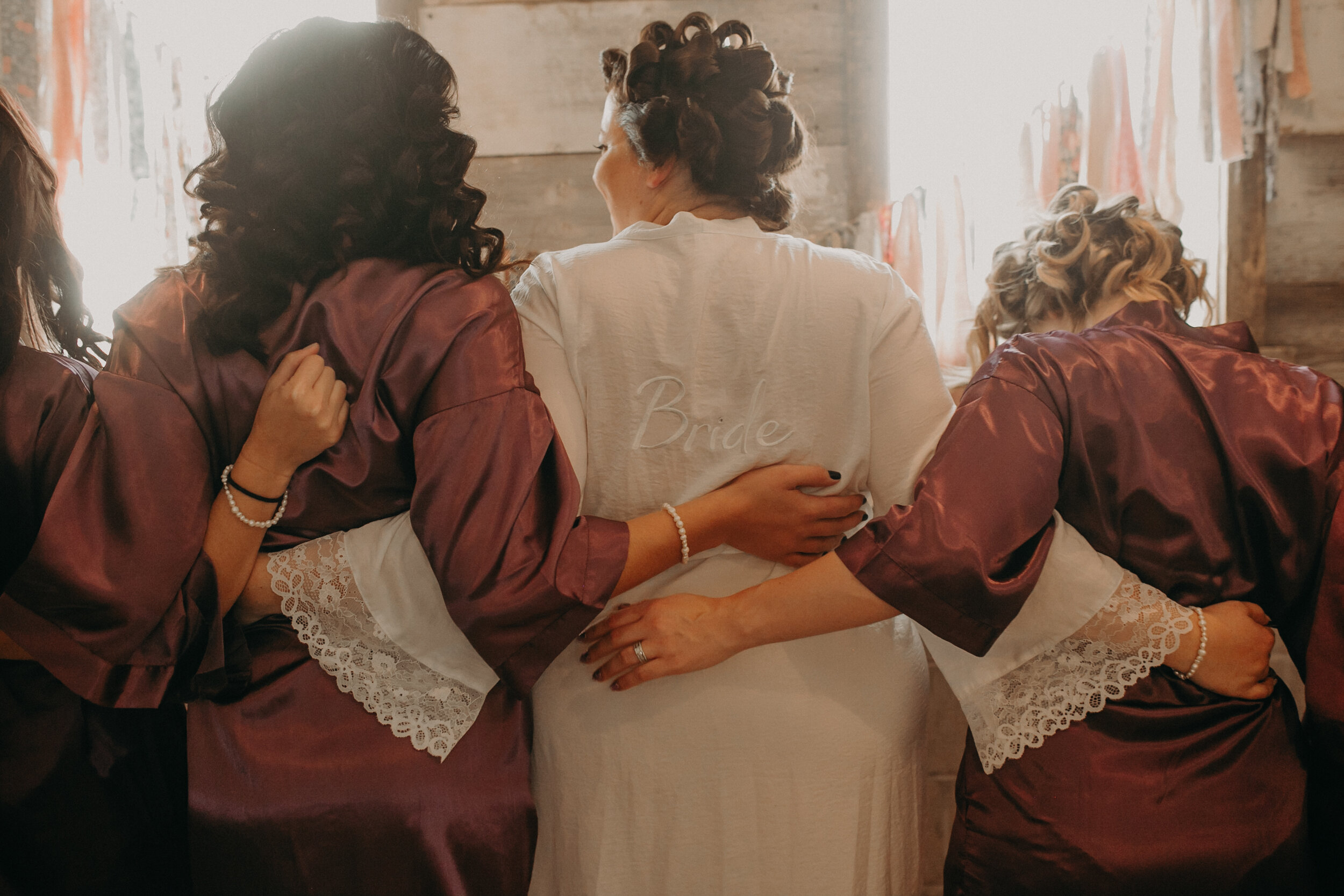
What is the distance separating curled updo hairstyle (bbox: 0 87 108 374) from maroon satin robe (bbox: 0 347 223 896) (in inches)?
3.3

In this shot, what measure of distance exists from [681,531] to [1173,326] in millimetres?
720

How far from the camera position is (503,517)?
3.31 ft

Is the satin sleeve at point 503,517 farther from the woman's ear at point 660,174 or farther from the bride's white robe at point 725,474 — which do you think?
the woman's ear at point 660,174

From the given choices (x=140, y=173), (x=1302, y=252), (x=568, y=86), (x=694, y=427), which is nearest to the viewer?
(x=694, y=427)

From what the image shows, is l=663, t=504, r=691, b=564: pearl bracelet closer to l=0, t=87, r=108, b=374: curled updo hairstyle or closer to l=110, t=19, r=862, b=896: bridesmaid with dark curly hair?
l=110, t=19, r=862, b=896: bridesmaid with dark curly hair

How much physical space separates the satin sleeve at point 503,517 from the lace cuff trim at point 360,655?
95 millimetres

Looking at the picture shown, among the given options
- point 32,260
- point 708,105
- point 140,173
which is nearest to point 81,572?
point 32,260

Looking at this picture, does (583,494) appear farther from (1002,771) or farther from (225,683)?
(1002,771)

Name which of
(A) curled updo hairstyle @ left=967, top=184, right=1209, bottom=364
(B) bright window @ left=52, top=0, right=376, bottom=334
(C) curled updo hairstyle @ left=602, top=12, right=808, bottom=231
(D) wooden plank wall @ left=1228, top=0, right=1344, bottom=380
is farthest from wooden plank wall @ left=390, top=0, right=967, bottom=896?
(C) curled updo hairstyle @ left=602, top=12, right=808, bottom=231

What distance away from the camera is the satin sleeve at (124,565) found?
1013 mm

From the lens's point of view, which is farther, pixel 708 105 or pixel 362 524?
pixel 708 105

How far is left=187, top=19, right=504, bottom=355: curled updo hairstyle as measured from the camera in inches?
42.1

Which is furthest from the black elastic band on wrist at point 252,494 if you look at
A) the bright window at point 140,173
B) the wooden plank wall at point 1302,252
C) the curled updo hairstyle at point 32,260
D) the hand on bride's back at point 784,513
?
the wooden plank wall at point 1302,252

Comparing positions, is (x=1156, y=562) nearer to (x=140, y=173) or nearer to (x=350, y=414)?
(x=350, y=414)
